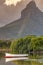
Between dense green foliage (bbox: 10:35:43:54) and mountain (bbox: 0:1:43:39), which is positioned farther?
mountain (bbox: 0:1:43:39)

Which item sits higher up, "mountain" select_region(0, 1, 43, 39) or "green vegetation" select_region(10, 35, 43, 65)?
"mountain" select_region(0, 1, 43, 39)

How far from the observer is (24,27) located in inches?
1575

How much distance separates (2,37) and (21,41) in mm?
12071

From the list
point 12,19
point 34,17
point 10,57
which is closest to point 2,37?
point 34,17

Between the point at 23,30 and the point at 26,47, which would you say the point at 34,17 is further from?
the point at 26,47

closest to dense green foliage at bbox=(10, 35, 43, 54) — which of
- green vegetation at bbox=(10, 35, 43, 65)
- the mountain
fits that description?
green vegetation at bbox=(10, 35, 43, 65)

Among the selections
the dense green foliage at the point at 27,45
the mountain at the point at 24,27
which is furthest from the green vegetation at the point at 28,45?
the mountain at the point at 24,27

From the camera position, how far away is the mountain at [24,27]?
38688mm

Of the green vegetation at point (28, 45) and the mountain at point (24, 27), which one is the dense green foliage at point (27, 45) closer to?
the green vegetation at point (28, 45)

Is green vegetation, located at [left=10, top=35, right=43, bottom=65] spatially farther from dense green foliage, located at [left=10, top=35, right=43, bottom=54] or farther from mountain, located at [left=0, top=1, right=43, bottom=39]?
mountain, located at [left=0, top=1, right=43, bottom=39]

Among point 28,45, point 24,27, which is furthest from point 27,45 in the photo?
point 24,27

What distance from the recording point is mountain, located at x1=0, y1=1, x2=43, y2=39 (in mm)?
38688

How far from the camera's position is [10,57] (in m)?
24.0

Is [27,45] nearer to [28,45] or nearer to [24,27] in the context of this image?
[28,45]
